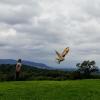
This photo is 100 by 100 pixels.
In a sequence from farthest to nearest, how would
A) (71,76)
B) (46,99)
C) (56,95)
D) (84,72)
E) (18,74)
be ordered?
(84,72) < (71,76) < (18,74) < (56,95) < (46,99)

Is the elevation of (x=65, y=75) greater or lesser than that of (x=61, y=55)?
lesser

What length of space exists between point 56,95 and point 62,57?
2626 centimetres

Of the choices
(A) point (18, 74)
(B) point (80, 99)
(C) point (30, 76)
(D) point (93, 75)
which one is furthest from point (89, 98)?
(D) point (93, 75)

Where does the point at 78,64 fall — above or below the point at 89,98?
above

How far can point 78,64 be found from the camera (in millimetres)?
57375

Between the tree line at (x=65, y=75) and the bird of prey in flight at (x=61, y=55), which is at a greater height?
the bird of prey in flight at (x=61, y=55)

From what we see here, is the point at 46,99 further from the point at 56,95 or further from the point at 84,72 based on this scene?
the point at 84,72

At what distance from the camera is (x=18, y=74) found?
47.5 metres

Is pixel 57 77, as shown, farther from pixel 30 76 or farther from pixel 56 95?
pixel 56 95

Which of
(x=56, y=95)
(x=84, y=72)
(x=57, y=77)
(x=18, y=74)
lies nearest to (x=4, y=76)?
(x=18, y=74)

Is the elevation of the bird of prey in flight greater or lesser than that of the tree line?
greater

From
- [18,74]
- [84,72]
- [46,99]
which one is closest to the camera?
[46,99]

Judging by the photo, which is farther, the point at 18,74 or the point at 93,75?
the point at 93,75

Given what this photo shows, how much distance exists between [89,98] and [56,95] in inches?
110
